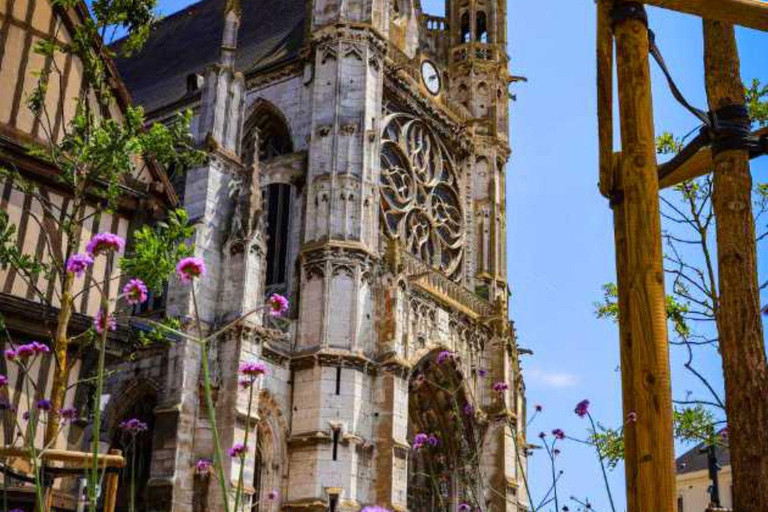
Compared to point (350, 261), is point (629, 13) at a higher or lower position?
lower

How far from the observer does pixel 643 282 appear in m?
3.04

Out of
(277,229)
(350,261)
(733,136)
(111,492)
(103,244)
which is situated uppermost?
(277,229)

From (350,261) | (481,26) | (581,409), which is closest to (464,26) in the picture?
(481,26)

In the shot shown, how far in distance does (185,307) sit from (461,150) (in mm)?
11353

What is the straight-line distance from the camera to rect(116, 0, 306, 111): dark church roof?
85.8 feet

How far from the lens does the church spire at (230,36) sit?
21.5m

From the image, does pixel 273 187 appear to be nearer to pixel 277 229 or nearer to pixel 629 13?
pixel 277 229

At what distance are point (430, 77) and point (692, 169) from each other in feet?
77.8

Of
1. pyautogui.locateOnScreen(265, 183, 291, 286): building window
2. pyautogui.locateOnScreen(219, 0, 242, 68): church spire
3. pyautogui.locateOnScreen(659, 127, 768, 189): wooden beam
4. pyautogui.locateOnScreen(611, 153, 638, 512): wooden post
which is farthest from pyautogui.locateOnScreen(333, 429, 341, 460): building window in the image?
pyautogui.locateOnScreen(611, 153, 638, 512): wooden post

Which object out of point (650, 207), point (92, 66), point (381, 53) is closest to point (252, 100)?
point (381, 53)

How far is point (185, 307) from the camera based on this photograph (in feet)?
62.2

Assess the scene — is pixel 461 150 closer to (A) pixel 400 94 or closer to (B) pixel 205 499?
(A) pixel 400 94

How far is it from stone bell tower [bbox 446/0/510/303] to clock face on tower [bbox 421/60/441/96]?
1322mm

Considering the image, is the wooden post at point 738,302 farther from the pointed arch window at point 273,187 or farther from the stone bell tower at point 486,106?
the stone bell tower at point 486,106
